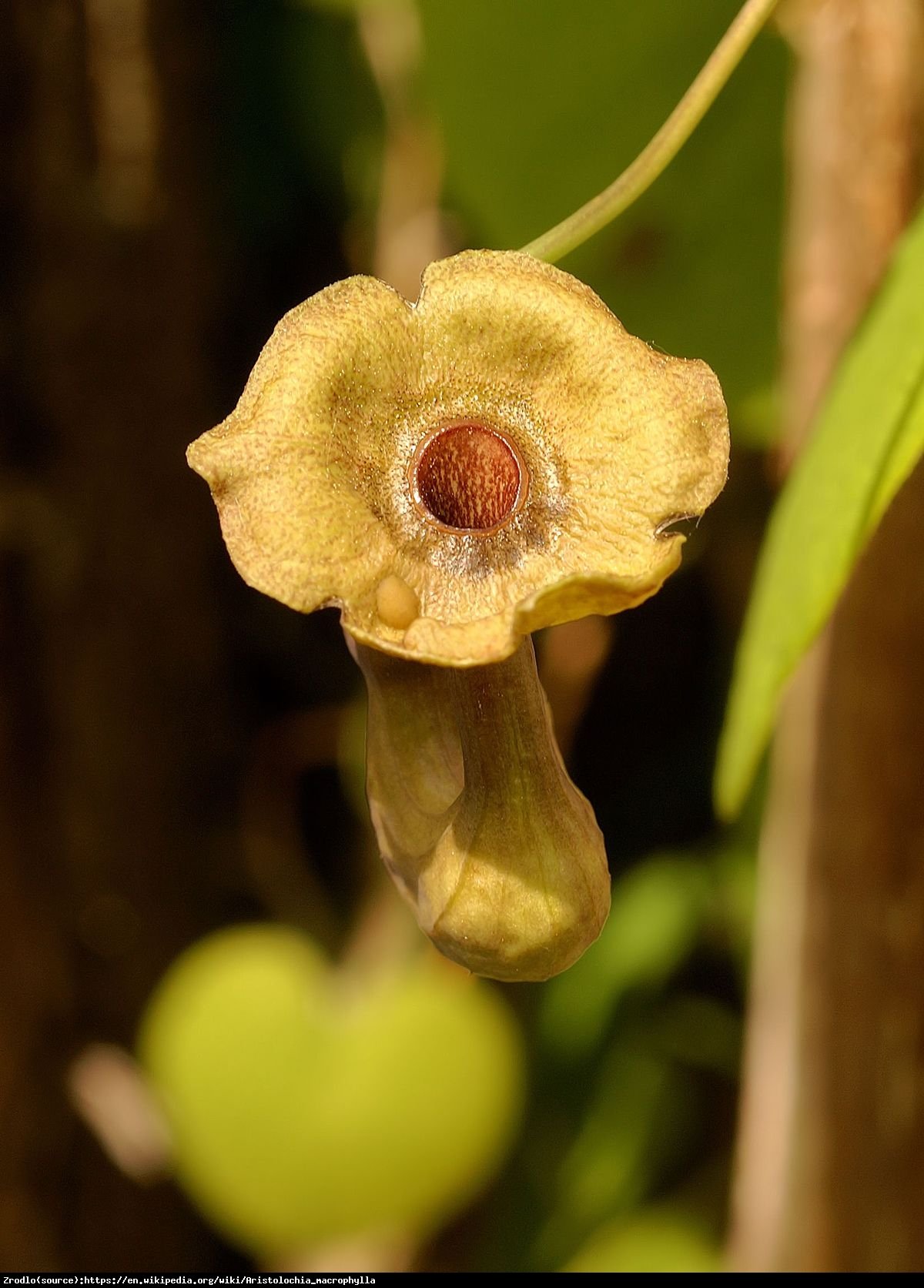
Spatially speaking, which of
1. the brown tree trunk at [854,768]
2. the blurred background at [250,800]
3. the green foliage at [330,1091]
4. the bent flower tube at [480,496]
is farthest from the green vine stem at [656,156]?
the green foliage at [330,1091]

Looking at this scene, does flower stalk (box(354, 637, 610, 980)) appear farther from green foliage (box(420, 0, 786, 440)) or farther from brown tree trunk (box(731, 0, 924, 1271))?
green foliage (box(420, 0, 786, 440))

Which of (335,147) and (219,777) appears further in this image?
(219,777)

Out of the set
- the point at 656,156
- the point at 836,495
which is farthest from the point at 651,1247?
the point at 656,156

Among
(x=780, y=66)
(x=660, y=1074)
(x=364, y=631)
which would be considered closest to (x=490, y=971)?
(x=364, y=631)

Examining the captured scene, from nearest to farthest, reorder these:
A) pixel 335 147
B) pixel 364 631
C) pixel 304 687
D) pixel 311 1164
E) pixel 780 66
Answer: pixel 364 631 < pixel 780 66 < pixel 311 1164 < pixel 335 147 < pixel 304 687

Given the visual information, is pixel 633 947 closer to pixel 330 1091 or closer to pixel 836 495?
pixel 330 1091

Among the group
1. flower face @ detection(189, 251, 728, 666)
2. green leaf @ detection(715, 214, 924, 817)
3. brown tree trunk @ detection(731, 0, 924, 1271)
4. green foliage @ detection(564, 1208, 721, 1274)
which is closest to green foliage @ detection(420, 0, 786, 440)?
brown tree trunk @ detection(731, 0, 924, 1271)

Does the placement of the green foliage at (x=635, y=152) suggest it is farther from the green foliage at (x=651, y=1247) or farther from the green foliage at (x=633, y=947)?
the green foliage at (x=651, y=1247)

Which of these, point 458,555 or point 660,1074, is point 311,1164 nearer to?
point 660,1074
